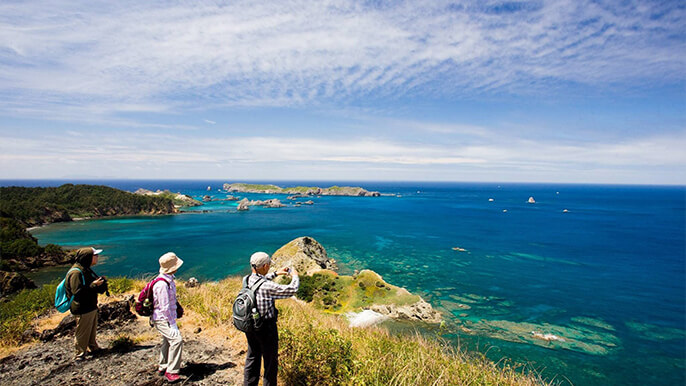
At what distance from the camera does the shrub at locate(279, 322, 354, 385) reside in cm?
529

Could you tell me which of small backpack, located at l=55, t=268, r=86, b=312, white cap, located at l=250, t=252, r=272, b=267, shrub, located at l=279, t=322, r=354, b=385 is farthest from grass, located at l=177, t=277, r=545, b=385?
small backpack, located at l=55, t=268, r=86, b=312

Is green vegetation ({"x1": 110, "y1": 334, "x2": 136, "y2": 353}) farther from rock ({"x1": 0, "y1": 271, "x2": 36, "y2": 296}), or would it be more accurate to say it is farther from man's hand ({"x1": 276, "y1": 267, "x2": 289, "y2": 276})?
rock ({"x1": 0, "y1": 271, "x2": 36, "y2": 296})

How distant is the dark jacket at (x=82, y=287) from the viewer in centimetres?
575

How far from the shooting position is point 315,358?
548cm

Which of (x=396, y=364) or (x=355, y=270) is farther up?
(x=396, y=364)

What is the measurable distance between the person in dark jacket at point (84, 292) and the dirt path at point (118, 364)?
477 mm

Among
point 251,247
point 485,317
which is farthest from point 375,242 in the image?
point 485,317

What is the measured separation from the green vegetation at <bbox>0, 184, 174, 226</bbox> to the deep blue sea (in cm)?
654

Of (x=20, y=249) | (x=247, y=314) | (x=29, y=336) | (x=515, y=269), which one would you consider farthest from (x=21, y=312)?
(x=515, y=269)

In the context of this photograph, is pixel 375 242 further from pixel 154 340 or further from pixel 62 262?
pixel 154 340

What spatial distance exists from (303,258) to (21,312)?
28.5m

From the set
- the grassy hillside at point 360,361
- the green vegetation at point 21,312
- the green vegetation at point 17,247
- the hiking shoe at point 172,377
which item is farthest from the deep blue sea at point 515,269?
the green vegetation at point 21,312

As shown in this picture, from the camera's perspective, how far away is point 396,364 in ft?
16.2

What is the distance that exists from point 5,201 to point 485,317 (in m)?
106
